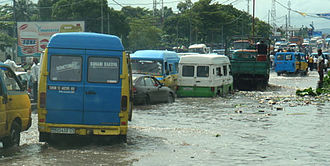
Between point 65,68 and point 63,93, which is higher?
point 65,68

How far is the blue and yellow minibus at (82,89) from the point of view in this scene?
11953 millimetres

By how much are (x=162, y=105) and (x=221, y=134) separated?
27.1 ft

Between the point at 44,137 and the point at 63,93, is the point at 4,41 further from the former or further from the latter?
the point at 63,93

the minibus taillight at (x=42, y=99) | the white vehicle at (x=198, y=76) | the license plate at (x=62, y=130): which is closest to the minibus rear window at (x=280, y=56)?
the white vehicle at (x=198, y=76)

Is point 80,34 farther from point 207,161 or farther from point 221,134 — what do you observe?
point 221,134

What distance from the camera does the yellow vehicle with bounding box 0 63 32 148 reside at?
11148mm

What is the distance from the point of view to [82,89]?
12.0m

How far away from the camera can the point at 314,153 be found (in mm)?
11859

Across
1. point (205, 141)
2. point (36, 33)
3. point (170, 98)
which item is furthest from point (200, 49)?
point (205, 141)

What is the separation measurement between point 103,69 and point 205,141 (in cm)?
301

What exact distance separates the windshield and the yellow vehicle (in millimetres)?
12192

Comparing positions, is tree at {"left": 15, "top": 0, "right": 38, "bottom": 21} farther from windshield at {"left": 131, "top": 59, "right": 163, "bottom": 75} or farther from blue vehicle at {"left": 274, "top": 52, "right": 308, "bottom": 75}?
windshield at {"left": 131, "top": 59, "right": 163, "bottom": 75}

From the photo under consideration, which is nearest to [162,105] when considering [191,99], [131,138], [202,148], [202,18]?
[191,99]

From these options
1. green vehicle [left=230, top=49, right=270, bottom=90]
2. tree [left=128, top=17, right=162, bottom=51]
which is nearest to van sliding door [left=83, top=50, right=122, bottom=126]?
green vehicle [left=230, top=49, right=270, bottom=90]
